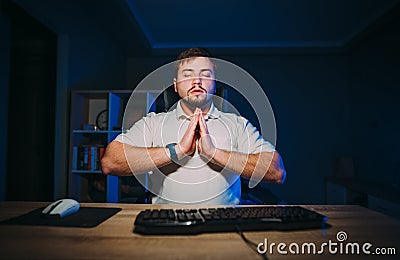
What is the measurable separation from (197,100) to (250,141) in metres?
0.32

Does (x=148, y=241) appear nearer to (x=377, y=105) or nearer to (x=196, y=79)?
(x=196, y=79)

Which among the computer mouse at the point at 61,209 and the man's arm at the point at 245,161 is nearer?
the computer mouse at the point at 61,209

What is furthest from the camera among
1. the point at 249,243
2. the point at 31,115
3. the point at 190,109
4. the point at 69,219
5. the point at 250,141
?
the point at 31,115

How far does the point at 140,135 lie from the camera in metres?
1.58

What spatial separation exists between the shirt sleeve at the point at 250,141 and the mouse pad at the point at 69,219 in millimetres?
729

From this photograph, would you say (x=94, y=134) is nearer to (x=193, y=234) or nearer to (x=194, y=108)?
(x=194, y=108)

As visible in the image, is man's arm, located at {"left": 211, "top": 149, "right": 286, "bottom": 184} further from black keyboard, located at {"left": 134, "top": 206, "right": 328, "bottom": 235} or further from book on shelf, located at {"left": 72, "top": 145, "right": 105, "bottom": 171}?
book on shelf, located at {"left": 72, "top": 145, "right": 105, "bottom": 171}

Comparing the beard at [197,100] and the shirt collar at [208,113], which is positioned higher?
the beard at [197,100]

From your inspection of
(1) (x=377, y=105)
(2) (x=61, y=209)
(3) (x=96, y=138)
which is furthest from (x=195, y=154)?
(1) (x=377, y=105)

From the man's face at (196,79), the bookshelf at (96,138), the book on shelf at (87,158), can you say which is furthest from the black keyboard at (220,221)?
the book on shelf at (87,158)

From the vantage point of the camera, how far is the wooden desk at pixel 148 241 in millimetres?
644

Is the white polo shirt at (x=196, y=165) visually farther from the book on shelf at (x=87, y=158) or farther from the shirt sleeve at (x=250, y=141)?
the book on shelf at (x=87, y=158)

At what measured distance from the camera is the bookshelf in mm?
3002

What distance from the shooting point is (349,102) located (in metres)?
4.82
